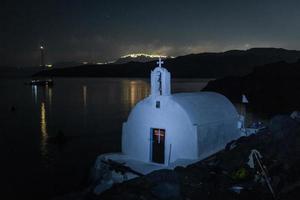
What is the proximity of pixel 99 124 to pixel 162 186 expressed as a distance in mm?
48618

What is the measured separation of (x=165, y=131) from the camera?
19625 millimetres

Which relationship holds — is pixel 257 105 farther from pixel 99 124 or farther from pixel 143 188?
pixel 143 188

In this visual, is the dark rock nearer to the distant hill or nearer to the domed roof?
the domed roof

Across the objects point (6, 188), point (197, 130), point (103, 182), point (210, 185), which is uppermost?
point (197, 130)

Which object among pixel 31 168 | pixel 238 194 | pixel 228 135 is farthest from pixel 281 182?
pixel 31 168

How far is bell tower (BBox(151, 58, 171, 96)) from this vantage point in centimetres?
1984

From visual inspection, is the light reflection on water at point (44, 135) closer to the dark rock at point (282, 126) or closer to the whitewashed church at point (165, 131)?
the whitewashed church at point (165, 131)

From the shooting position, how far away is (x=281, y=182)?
1372 centimetres

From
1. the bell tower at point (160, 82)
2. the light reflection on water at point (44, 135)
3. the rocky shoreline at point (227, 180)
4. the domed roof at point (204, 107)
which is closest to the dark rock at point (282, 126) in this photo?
the rocky shoreline at point (227, 180)

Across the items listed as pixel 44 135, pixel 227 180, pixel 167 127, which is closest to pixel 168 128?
pixel 167 127

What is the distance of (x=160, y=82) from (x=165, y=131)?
2.90m

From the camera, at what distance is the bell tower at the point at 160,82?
19844 millimetres

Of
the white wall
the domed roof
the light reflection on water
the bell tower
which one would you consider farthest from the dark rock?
the light reflection on water

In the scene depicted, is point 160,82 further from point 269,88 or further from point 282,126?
point 269,88
